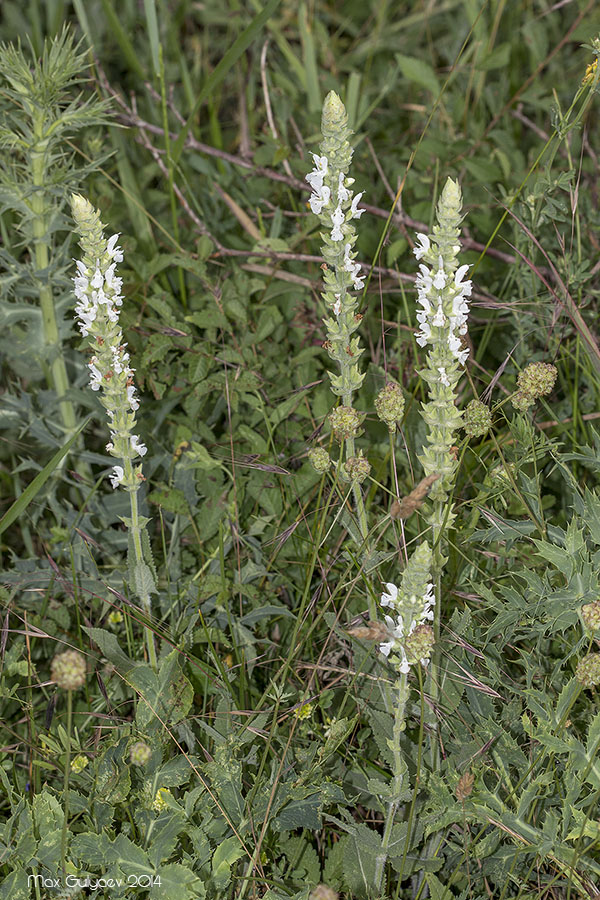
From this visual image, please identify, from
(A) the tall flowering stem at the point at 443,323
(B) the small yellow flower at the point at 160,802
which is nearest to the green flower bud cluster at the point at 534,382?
(A) the tall flowering stem at the point at 443,323

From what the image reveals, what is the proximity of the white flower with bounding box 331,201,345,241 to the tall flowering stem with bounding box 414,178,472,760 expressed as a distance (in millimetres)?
191

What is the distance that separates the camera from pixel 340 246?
2100 mm

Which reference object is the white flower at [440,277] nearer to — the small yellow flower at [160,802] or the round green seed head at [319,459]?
the round green seed head at [319,459]

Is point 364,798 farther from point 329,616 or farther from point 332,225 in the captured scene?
point 332,225

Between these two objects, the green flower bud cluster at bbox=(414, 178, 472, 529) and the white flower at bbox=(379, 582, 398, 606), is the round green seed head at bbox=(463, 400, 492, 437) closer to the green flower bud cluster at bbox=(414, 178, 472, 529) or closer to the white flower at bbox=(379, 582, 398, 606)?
the green flower bud cluster at bbox=(414, 178, 472, 529)

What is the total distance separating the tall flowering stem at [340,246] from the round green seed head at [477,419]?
34 cm

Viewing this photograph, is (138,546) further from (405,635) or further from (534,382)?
(534,382)

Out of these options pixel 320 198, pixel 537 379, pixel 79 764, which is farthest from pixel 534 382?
pixel 79 764

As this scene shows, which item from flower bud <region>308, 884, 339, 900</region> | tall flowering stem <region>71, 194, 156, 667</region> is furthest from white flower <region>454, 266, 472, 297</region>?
flower bud <region>308, 884, 339, 900</region>

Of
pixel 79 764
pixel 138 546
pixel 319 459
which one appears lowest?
pixel 79 764

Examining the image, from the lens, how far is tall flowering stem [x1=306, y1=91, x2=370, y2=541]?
6.47 feet

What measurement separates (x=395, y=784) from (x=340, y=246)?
135cm

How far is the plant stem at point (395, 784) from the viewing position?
6.88ft

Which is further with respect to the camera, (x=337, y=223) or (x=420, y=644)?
(x=337, y=223)
